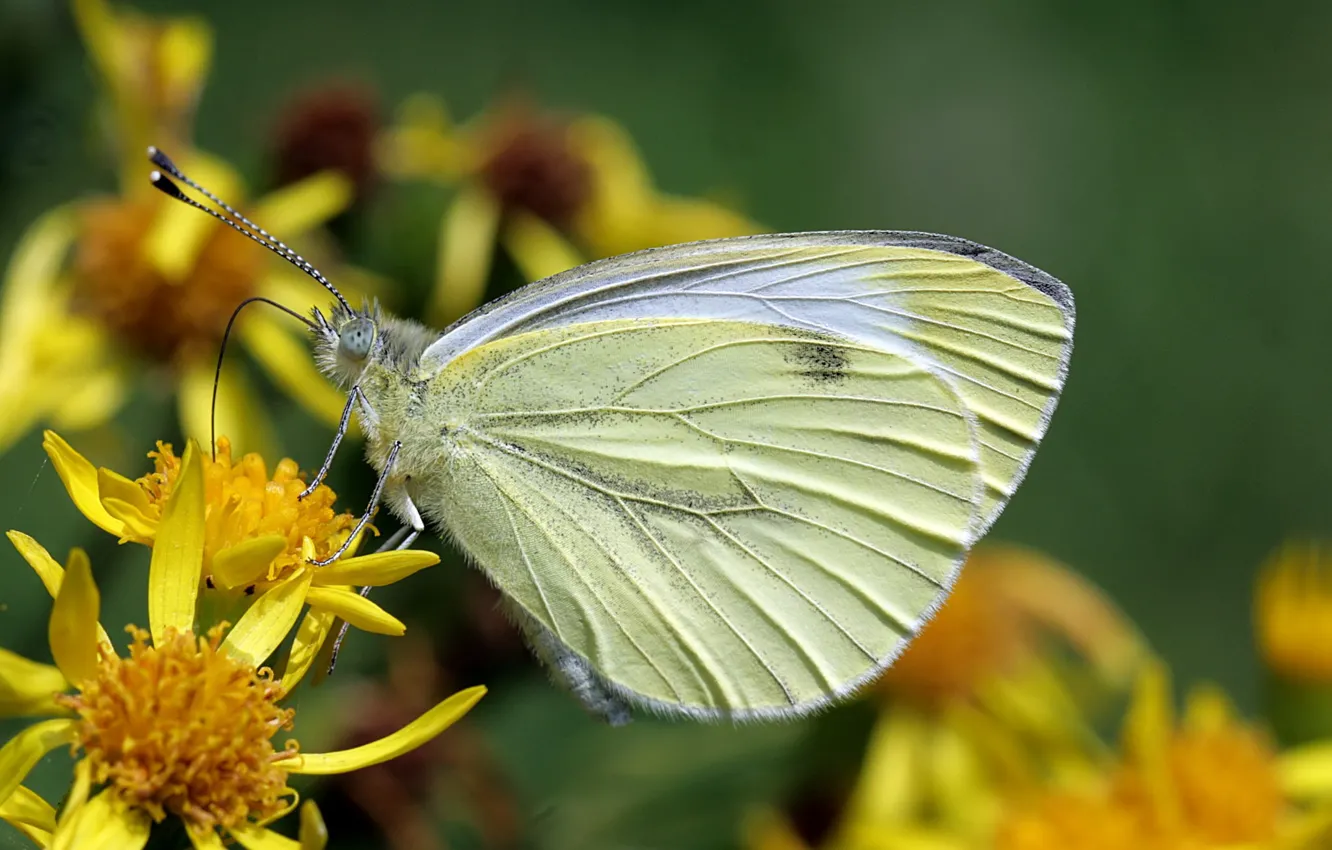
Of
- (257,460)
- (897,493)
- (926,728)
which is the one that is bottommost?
(926,728)

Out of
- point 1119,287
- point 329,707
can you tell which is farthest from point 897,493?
point 1119,287

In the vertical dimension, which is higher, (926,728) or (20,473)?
(20,473)

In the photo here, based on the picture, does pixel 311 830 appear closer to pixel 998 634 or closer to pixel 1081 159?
pixel 998 634

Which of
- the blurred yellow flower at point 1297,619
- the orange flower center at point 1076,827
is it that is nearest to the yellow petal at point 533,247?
the orange flower center at point 1076,827

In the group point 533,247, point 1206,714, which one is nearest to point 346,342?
point 533,247

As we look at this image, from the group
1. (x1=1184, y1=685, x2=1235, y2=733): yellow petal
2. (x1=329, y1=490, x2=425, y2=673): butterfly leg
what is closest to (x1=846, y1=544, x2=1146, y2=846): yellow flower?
(x1=1184, y1=685, x2=1235, y2=733): yellow petal

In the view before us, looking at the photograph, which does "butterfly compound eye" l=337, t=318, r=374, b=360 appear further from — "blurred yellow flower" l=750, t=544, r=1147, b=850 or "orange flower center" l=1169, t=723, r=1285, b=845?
"orange flower center" l=1169, t=723, r=1285, b=845

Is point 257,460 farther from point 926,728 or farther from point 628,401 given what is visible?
point 926,728
